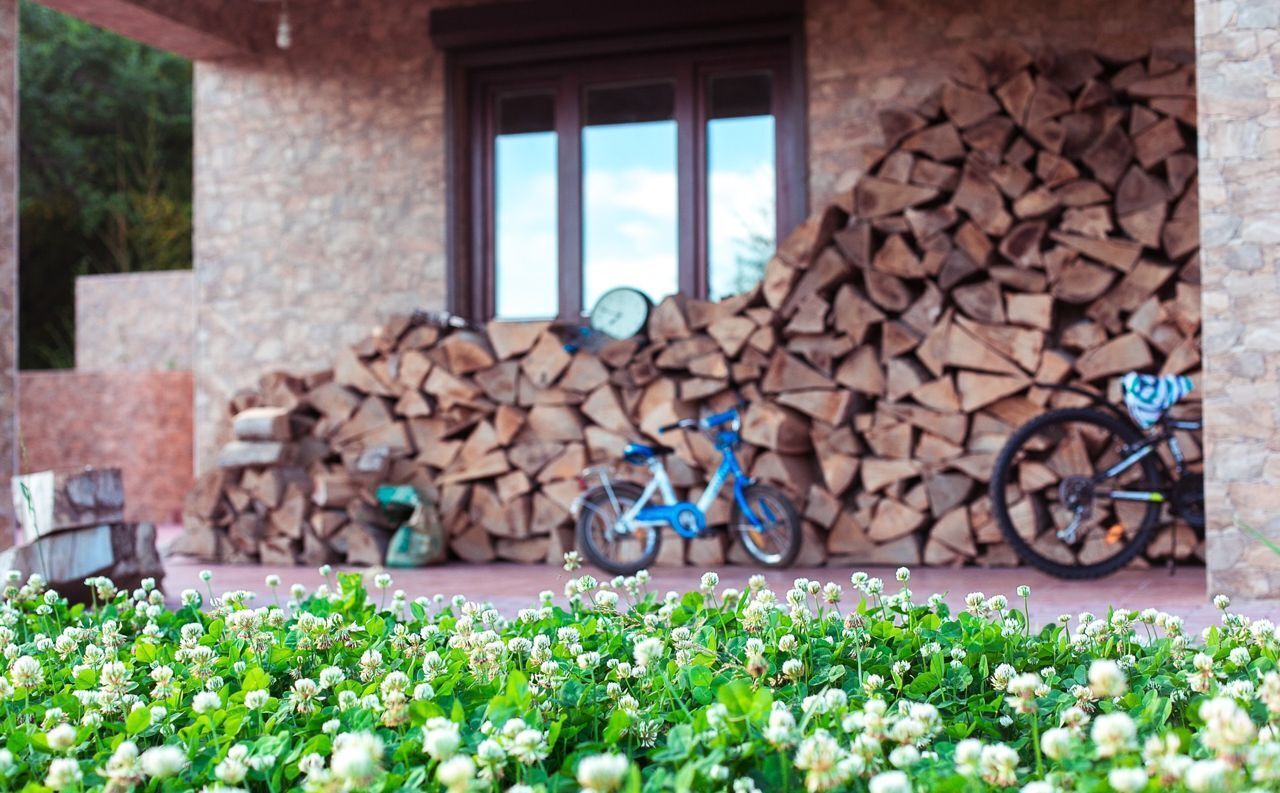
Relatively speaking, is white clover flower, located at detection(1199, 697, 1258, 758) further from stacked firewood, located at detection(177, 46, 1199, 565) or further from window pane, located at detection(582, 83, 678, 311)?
window pane, located at detection(582, 83, 678, 311)

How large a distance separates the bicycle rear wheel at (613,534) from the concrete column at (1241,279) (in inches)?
100

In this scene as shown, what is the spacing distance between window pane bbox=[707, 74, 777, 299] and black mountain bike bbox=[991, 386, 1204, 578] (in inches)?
76.1

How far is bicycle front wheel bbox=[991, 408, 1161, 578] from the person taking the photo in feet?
17.1

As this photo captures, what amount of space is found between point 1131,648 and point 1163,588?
265cm

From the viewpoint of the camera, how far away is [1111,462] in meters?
5.58

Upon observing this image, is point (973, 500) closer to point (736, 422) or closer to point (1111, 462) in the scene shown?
point (1111, 462)

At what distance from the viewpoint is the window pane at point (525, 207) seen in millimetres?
7285

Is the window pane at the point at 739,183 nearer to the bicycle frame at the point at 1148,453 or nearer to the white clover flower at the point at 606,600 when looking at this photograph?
the bicycle frame at the point at 1148,453

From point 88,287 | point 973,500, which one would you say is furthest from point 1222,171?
point 88,287

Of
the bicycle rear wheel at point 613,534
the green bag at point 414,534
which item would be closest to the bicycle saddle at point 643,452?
the bicycle rear wheel at point 613,534

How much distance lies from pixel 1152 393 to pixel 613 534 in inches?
94.1

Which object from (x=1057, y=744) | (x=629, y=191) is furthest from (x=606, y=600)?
(x=629, y=191)

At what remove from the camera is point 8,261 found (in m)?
4.96

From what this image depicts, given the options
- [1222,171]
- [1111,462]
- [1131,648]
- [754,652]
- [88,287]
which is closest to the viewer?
[754,652]
